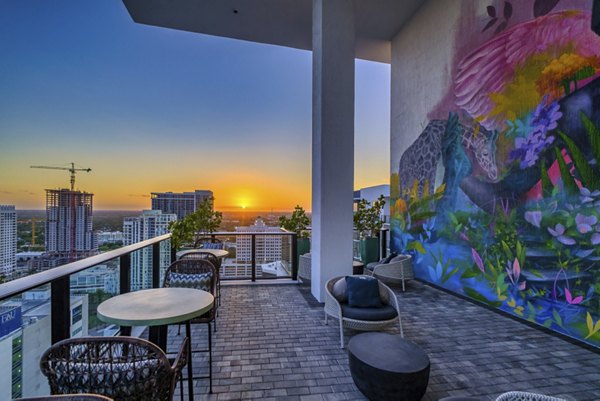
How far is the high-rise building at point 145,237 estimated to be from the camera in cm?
384

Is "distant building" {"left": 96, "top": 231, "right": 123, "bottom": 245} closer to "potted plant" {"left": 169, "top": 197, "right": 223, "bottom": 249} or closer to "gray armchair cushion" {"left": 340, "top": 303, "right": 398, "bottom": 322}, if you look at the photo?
"potted plant" {"left": 169, "top": 197, "right": 223, "bottom": 249}

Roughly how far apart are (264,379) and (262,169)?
8361 mm

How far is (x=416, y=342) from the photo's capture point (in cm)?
329

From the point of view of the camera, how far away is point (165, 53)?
25.9 ft

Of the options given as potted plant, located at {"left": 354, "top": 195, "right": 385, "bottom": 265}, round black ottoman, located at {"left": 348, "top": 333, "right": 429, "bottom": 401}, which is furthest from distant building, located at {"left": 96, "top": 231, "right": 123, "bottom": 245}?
potted plant, located at {"left": 354, "top": 195, "right": 385, "bottom": 265}

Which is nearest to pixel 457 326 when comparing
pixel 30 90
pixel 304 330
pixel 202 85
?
pixel 304 330

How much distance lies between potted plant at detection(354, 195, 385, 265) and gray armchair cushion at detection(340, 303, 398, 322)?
4.13 meters

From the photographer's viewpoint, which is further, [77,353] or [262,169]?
[262,169]

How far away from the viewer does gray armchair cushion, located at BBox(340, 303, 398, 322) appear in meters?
3.19

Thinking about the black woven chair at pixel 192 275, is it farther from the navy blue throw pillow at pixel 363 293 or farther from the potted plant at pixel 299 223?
the potted plant at pixel 299 223

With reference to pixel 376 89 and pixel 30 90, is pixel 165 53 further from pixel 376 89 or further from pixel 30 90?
pixel 376 89

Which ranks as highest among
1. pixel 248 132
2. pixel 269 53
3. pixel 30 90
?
pixel 269 53

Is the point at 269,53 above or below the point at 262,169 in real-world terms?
Result: above

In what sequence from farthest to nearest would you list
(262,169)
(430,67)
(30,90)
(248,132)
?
(262,169)
(248,132)
(30,90)
(430,67)
